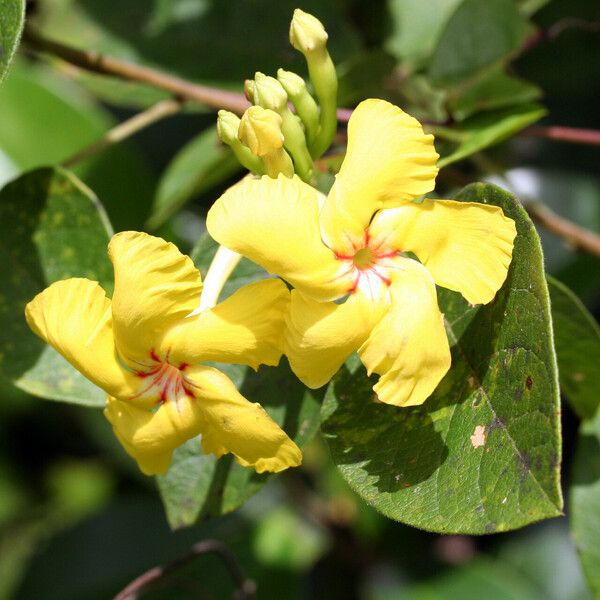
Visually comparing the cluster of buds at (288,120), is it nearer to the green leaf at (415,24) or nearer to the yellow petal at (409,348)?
the yellow petal at (409,348)

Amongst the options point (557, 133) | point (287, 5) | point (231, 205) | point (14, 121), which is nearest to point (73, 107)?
point (14, 121)

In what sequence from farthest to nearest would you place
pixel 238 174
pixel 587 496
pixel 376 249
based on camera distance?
pixel 238 174 < pixel 587 496 < pixel 376 249

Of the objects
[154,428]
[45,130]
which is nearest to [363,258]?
[154,428]

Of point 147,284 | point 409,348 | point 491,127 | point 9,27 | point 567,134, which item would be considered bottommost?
point 567,134

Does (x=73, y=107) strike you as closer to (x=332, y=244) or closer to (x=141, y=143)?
(x=141, y=143)

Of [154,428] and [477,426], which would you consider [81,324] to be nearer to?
[154,428]

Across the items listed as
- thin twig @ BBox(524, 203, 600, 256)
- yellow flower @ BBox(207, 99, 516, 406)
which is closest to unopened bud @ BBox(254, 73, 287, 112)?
yellow flower @ BBox(207, 99, 516, 406)

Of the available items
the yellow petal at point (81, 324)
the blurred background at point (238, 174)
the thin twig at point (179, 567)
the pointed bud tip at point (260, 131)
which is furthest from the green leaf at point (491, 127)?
the thin twig at point (179, 567)
